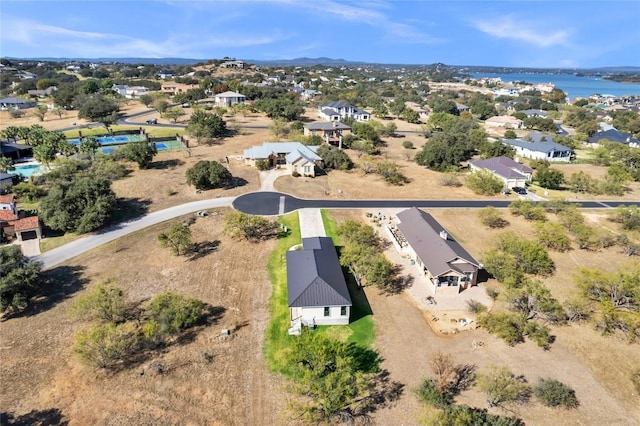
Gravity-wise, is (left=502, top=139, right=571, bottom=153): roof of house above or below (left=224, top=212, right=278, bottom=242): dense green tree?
above

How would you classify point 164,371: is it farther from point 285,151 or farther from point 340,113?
point 340,113

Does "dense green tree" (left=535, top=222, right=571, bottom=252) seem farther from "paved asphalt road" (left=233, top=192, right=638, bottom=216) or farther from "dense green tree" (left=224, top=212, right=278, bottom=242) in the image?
"dense green tree" (left=224, top=212, right=278, bottom=242)

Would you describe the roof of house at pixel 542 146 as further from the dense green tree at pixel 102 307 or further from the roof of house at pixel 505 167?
the dense green tree at pixel 102 307

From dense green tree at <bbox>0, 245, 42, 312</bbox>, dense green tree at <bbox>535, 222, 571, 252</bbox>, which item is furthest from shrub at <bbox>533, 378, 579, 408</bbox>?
dense green tree at <bbox>0, 245, 42, 312</bbox>

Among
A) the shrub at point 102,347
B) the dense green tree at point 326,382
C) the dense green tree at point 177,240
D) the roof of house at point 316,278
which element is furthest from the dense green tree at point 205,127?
the dense green tree at point 326,382

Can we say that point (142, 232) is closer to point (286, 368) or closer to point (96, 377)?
point (96, 377)

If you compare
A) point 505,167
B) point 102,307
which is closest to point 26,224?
point 102,307
